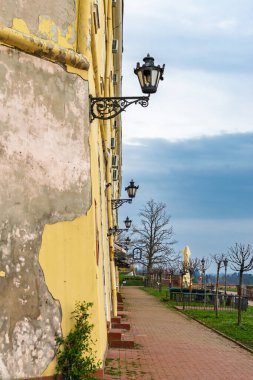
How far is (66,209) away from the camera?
7.20 m

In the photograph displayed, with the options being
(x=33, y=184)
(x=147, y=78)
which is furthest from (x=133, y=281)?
(x=33, y=184)

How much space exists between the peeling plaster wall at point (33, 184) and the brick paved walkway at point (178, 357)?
6.48 ft

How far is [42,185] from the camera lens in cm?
698

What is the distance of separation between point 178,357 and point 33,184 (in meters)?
6.59

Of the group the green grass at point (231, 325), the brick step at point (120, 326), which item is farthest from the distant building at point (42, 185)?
the green grass at point (231, 325)

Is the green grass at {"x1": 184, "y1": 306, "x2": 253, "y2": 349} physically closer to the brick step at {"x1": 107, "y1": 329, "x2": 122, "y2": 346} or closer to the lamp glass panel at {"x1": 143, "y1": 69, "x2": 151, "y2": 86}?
the brick step at {"x1": 107, "y1": 329, "x2": 122, "y2": 346}

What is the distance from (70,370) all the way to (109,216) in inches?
468

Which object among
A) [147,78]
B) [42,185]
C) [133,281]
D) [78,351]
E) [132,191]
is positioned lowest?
[133,281]

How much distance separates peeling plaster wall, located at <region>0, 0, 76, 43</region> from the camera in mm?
7152

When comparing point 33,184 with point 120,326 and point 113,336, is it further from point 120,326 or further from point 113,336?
point 120,326

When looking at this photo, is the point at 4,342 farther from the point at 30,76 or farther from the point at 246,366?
the point at 246,366

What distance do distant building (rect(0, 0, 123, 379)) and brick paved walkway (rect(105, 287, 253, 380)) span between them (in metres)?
1.90

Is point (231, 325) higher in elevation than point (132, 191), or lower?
lower

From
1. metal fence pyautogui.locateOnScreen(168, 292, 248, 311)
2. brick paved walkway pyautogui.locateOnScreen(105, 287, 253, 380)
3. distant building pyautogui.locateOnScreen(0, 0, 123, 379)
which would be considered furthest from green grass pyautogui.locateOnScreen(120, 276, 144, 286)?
distant building pyautogui.locateOnScreen(0, 0, 123, 379)
